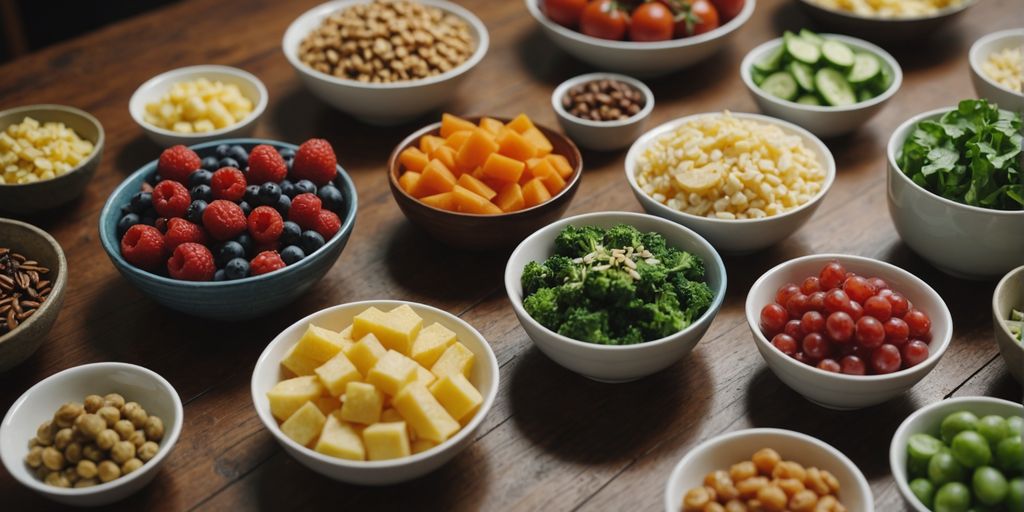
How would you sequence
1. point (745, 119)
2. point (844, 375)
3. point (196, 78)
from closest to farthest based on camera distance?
point (844, 375)
point (745, 119)
point (196, 78)

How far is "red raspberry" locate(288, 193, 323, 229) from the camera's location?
5.97 feet

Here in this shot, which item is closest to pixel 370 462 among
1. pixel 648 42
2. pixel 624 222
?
pixel 624 222

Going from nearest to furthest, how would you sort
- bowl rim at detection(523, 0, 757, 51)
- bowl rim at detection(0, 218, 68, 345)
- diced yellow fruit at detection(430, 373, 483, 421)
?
1. diced yellow fruit at detection(430, 373, 483, 421)
2. bowl rim at detection(0, 218, 68, 345)
3. bowl rim at detection(523, 0, 757, 51)

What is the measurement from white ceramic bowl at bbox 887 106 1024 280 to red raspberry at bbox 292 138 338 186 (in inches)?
48.8

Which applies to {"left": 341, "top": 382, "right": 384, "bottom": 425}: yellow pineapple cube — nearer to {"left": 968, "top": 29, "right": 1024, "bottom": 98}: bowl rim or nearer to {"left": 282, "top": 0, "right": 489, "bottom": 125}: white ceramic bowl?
{"left": 282, "top": 0, "right": 489, "bottom": 125}: white ceramic bowl

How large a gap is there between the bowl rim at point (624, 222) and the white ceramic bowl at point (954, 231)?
0.44m

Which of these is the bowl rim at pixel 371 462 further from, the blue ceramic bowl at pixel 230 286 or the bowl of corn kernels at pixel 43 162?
the bowl of corn kernels at pixel 43 162

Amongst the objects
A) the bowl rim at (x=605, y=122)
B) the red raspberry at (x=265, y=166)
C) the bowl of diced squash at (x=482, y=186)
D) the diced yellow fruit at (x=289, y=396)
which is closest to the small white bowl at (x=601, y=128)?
the bowl rim at (x=605, y=122)

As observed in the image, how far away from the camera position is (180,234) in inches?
68.5

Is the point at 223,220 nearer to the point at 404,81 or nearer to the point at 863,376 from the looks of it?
the point at 404,81

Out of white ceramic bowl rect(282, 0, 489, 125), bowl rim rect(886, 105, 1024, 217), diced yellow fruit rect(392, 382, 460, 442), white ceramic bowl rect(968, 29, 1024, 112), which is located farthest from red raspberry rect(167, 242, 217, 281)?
white ceramic bowl rect(968, 29, 1024, 112)

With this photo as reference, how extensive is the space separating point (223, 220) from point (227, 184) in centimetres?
13

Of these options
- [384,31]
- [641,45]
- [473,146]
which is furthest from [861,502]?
[384,31]

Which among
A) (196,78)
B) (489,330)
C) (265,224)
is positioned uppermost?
(265,224)
